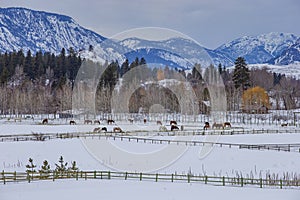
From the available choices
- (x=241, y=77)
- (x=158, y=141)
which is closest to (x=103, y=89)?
(x=241, y=77)

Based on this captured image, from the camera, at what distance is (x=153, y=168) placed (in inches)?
1442

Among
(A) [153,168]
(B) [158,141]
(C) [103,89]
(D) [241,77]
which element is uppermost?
(D) [241,77]

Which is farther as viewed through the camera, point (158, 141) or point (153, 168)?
point (158, 141)

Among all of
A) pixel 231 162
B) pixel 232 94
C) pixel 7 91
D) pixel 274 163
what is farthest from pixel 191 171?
pixel 7 91

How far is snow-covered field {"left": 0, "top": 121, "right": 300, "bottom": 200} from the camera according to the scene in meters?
25.6

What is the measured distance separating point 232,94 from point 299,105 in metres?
28.9

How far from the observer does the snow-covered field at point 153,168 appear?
25.6m

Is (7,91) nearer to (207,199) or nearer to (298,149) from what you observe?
(298,149)

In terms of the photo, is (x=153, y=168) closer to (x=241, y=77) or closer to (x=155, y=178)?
(x=155, y=178)

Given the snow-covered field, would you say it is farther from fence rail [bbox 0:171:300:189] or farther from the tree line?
the tree line

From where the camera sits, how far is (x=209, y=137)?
53.2 metres

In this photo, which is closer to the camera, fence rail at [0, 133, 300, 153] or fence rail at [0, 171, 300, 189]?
fence rail at [0, 171, 300, 189]

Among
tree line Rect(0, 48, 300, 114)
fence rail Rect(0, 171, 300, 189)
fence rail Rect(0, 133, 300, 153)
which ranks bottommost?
fence rail Rect(0, 171, 300, 189)

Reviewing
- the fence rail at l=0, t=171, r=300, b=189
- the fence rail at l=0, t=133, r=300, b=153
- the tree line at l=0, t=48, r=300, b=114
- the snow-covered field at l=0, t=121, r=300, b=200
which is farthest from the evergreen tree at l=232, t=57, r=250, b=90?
the fence rail at l=0, t=171, r=300, b=189
